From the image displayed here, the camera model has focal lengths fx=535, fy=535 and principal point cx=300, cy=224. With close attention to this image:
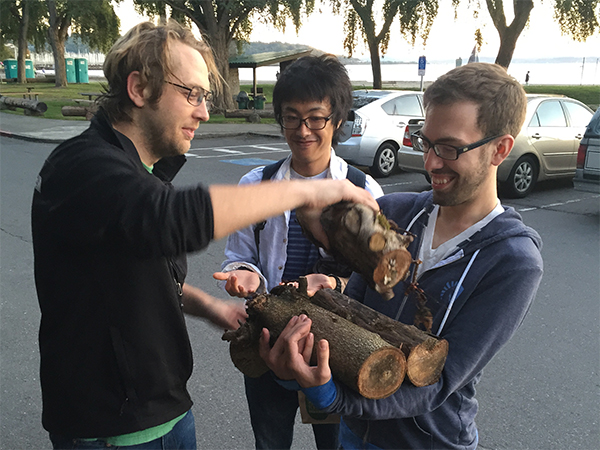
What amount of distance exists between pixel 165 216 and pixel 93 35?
4638 centimetres

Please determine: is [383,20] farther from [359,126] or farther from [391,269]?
[391,269]

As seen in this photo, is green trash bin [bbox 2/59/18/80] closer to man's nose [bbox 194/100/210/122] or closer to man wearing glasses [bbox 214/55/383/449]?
man wearing glasses [bbox 214/55/383/449]

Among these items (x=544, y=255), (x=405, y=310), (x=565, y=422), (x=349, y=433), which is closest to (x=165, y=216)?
(x=405, y=310)

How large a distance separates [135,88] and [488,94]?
1.21 meters

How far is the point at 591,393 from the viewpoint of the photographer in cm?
392

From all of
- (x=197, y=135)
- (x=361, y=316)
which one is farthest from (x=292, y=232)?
(x=197, y=135)

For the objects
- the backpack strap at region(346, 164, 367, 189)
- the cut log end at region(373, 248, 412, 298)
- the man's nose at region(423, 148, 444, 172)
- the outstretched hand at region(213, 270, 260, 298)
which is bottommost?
the outstretched hand at region(213, 270, 260, 298)

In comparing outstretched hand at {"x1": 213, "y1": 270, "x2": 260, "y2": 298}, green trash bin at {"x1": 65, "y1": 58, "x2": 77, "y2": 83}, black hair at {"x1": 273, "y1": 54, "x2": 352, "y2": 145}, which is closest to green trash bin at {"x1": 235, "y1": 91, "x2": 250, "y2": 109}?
black hair at {"x1": 273, "y1": 54, "x2": 352, "y2": 145}

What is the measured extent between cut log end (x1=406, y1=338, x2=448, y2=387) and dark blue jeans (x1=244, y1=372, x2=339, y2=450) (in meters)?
1.08

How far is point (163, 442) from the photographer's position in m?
1.94

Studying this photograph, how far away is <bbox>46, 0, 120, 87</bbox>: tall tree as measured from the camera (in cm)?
4012

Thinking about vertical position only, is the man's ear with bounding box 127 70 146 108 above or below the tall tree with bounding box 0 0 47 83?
below

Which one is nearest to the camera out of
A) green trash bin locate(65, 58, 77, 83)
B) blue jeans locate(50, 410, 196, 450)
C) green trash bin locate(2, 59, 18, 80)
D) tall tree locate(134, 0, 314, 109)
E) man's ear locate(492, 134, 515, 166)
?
blue jeans locate(50, 410, 196, 450)

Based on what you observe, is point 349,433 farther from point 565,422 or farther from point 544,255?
Result: point 544,255
